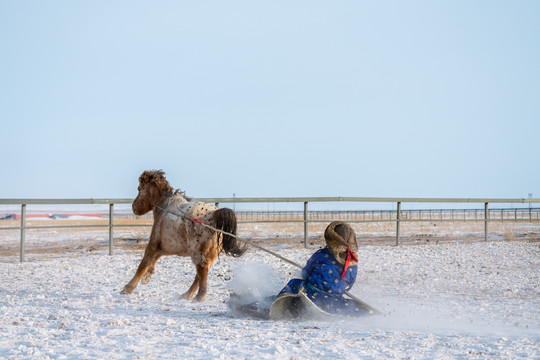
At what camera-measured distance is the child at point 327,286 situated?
5762 mm

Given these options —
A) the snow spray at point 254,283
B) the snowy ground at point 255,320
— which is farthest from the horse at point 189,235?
the snow spray at point 254,283

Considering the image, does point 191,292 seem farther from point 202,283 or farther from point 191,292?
point 202,283

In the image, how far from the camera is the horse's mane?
8.30 m

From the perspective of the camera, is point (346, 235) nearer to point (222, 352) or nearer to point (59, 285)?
point (222, 352)

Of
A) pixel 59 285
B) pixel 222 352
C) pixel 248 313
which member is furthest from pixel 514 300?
pixel 59 285

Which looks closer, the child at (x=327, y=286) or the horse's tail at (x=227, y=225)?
the child at (x=327, y=286)

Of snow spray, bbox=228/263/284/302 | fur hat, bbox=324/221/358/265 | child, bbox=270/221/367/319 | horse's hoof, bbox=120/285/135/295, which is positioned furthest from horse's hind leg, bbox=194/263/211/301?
fur hat, bbox=324/221/358/265

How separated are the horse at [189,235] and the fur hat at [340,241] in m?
1.62

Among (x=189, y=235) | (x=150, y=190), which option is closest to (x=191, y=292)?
(x=189, y=235)

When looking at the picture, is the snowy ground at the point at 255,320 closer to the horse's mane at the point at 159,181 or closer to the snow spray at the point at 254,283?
the snow spray at the point at 254,283

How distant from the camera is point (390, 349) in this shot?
14.2ft

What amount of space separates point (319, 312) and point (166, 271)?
5.25 meters

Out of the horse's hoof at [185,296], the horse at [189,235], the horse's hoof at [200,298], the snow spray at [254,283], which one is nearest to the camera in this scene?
the snow spray at [254,283]

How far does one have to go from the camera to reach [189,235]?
739cm
